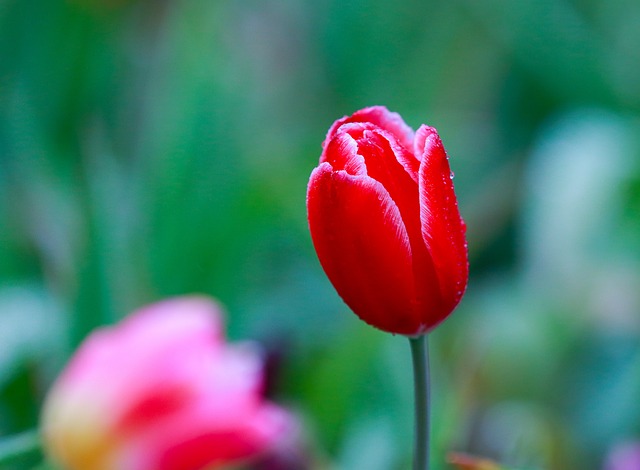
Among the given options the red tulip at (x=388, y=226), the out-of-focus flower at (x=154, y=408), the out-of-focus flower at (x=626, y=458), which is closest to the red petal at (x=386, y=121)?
the red tulip at (x=388, y=226)

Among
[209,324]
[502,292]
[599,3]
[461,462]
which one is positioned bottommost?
[461,462]

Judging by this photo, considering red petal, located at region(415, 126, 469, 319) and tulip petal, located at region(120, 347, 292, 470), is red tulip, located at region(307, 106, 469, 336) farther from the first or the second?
tulip petal, located at region(120, 347, 292, 470)

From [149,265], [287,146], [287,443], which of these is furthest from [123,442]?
[287,146]

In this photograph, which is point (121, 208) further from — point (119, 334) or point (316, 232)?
point (316, 232)

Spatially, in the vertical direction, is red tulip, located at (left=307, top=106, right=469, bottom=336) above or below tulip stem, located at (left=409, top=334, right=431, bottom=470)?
above

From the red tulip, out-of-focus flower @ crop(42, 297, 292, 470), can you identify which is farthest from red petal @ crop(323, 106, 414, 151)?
out-of-focus flower @ crop(42, 297, 292, 470)

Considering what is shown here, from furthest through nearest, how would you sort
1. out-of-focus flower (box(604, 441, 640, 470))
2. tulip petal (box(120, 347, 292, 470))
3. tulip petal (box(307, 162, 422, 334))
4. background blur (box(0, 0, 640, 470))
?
background blur (box(0, 0, 640, 470))
out-of-focus flower (box(604, 441, 640, 470))
tulip petal (box(120, 347, 292, 470))
tulip petal (box(307, 162, 422, 334))

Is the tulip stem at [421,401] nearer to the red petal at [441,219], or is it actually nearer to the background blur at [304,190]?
the red petal at [441,219]
